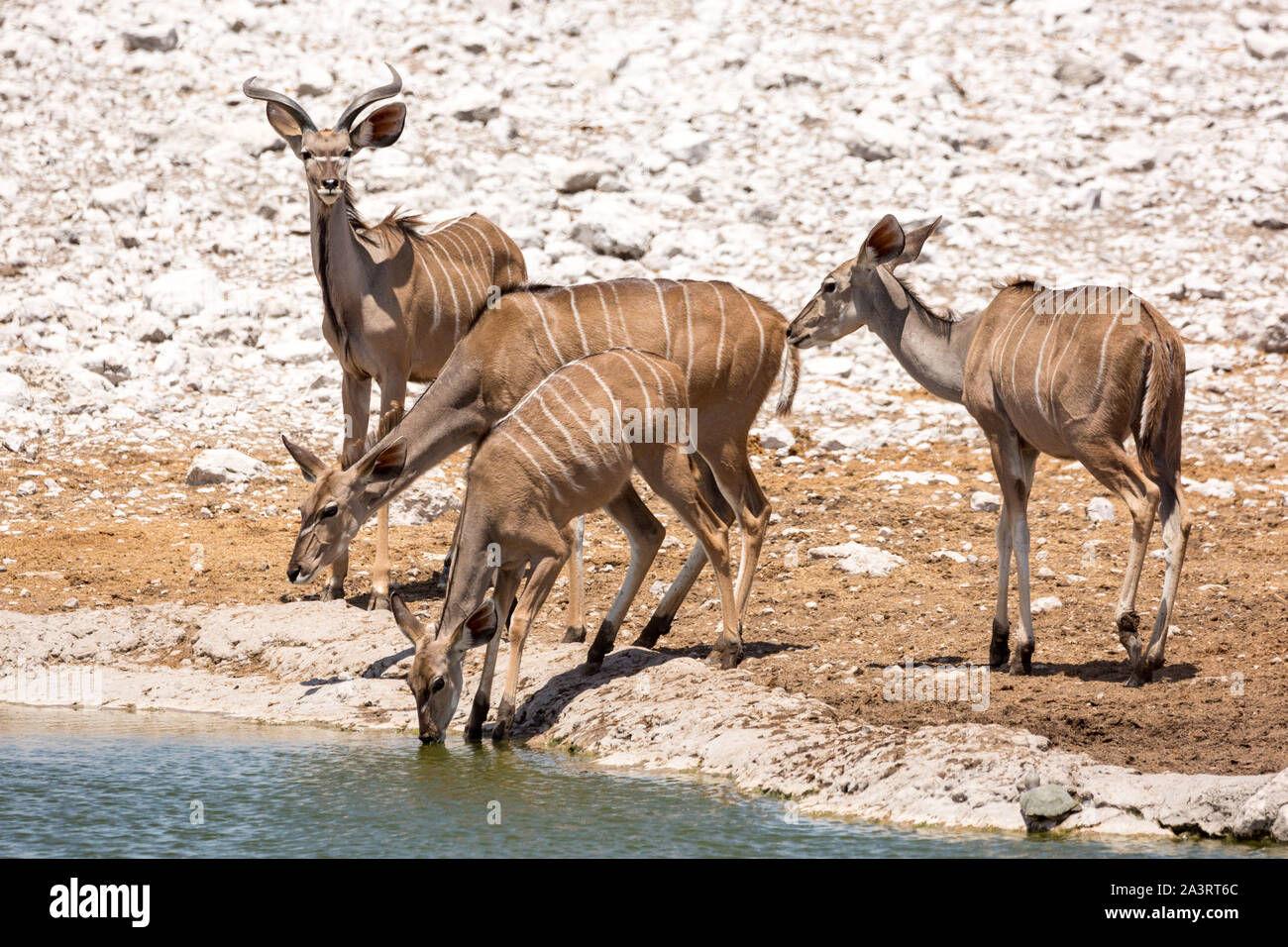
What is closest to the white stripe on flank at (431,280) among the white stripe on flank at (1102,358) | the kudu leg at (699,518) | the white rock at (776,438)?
the kudu leg at (699,518)

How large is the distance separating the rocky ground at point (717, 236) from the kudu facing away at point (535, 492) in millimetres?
1369

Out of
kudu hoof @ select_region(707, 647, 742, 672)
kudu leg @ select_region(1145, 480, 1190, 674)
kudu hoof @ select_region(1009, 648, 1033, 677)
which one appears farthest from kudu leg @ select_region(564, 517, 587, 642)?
kudu leg @ select_region(1145, 480, 1190, 674)

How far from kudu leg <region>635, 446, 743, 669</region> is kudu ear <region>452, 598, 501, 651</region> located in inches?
41.2

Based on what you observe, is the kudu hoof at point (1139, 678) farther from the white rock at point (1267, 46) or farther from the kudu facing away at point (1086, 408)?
the white rock at point (1267, 46)

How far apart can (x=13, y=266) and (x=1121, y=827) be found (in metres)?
13.3

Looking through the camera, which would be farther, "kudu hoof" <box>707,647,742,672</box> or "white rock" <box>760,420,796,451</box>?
"white rock" <box>760,420,796,451</box>

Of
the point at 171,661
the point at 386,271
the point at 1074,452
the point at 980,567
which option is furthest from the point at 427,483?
the point at 1074,452

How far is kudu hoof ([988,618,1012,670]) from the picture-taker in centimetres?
844

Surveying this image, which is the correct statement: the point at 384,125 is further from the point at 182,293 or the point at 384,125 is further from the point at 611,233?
the point at 611,233

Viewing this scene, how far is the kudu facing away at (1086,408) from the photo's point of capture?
7.89 metres

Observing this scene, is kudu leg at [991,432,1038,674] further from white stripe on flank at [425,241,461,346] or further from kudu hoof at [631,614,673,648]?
white stripe on flank at [425,241,461,346]

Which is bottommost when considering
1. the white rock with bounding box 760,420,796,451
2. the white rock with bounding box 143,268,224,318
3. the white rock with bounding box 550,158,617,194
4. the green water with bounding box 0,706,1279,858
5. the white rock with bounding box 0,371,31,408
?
the green water with bounding box 0,706,1279,858

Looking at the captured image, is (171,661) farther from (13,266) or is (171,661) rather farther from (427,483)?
(13,266)

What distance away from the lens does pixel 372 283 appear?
1030 centimetres
